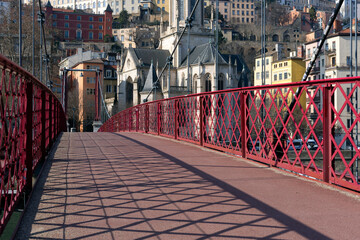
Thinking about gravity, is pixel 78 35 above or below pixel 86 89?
above

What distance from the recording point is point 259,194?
4727mm

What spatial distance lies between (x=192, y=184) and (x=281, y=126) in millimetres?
1778

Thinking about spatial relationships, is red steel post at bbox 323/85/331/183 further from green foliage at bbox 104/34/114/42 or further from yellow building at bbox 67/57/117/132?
green foliage at bbox 104/34/114/42

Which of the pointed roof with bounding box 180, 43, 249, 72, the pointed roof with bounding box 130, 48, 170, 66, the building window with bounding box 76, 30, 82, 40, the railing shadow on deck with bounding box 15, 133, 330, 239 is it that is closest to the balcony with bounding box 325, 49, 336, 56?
the pointed roof with bounding box 180, 43, 249, 72

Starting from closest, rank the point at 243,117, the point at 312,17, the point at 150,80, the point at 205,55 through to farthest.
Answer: the point at 243,117 < the point at 205,55 < the point at 150,80 < the point at 312,17

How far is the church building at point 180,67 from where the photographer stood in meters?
62.8

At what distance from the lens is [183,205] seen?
13.9ft

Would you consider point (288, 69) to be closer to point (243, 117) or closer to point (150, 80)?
point (150, 80)

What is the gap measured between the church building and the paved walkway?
177 ft

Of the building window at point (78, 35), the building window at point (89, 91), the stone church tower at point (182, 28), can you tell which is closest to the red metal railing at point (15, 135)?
the stone church tower at point (182, 28)

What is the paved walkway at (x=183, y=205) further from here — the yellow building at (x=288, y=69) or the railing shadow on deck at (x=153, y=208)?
the yellow building at (x=288, y=69)

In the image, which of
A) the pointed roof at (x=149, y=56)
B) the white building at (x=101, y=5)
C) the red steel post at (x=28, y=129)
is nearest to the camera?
the red steel post at (x=28, y=129)

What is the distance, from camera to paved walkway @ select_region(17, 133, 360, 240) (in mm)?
3467

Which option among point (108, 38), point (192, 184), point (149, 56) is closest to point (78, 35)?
point (108, 38)
